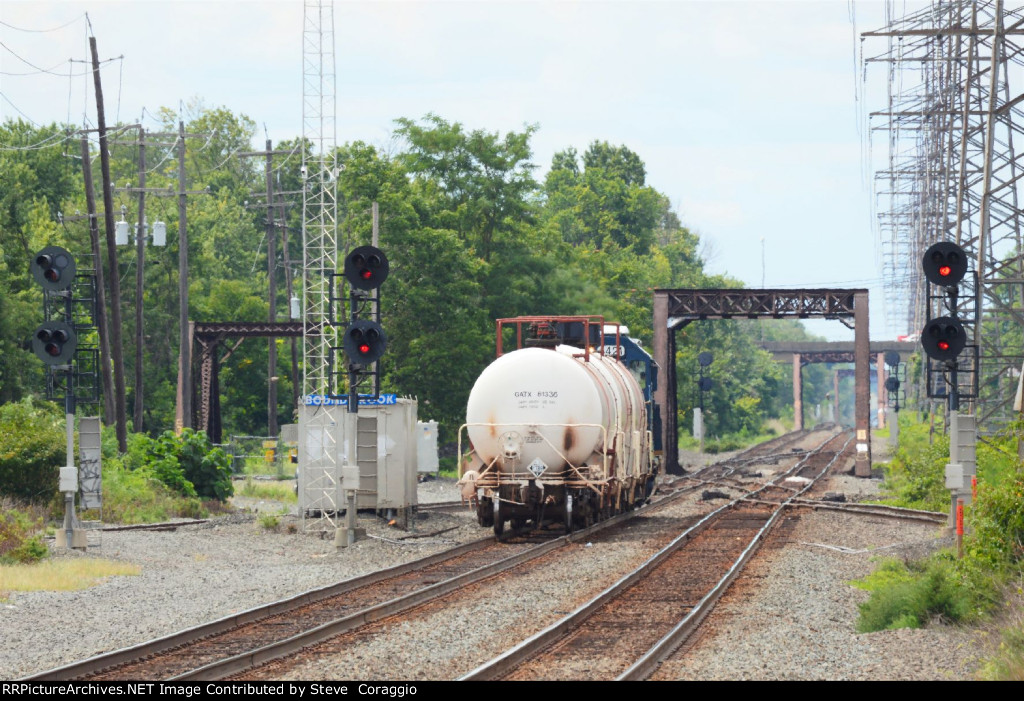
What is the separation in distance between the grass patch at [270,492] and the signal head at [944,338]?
2261 cm

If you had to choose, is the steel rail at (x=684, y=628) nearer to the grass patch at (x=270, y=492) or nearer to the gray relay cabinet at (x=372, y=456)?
the gray relay cabinet at (x=372, y=456)

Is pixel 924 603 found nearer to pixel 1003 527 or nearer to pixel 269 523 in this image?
pixel 1003 527

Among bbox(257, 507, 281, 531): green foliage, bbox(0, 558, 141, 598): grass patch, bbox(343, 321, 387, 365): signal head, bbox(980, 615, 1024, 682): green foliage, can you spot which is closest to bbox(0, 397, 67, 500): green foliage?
bbox(257, 507, 281, 531): green foliage

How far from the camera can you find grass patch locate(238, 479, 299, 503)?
39.5 metres

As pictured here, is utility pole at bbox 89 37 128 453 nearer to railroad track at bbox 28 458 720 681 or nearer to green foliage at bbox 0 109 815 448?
green foliage at bbox 0 109 815 448

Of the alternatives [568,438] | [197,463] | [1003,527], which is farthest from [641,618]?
[197,463]

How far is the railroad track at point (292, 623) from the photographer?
12695 millimetres

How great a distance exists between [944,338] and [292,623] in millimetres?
11398

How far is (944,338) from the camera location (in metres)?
20.7

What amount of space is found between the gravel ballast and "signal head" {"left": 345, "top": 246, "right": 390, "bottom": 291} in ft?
16.9

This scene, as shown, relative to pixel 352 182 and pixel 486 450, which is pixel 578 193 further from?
pixel 486 450

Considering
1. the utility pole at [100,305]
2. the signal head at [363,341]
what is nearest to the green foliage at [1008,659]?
the signal head at [363,341]
